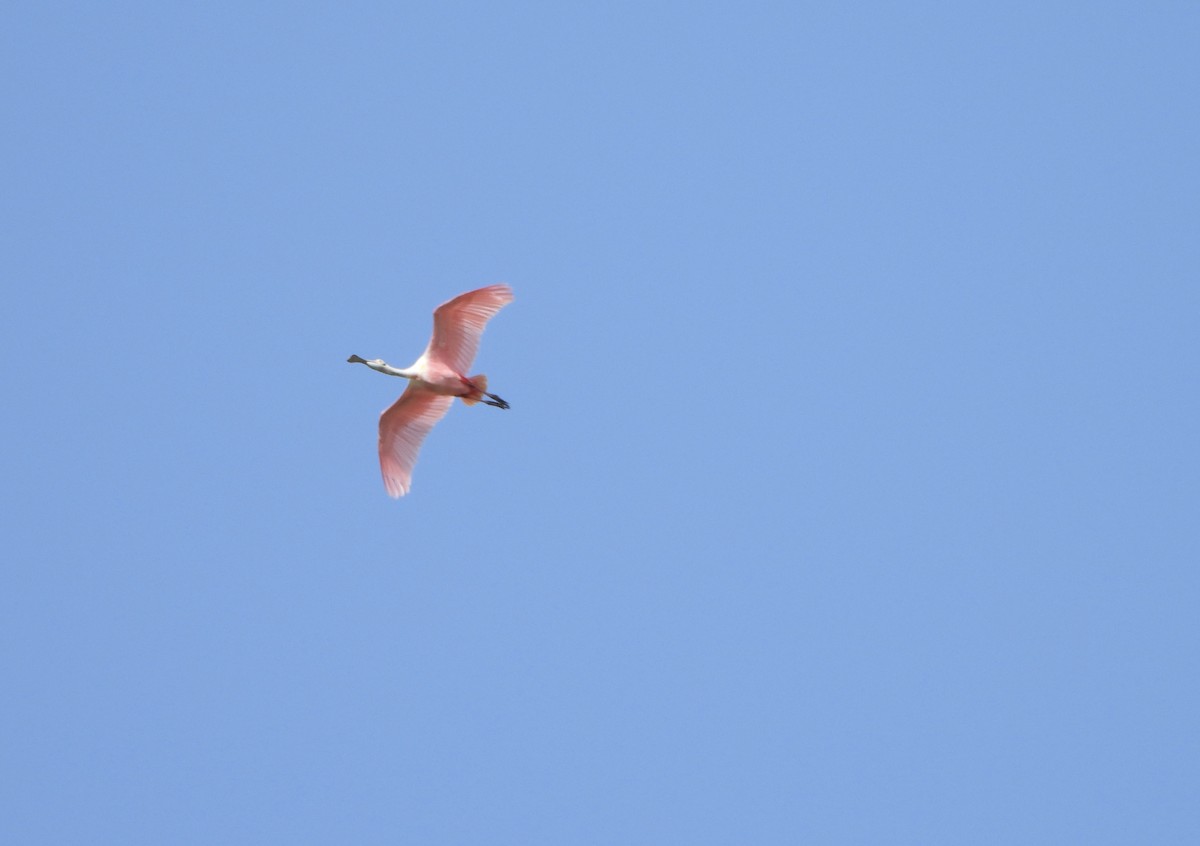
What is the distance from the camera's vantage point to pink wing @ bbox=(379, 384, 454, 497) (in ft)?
75.1

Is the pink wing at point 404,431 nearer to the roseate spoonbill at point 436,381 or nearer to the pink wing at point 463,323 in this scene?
the roseate spoonbill at point 436,381

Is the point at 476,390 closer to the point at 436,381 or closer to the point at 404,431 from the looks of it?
the point at 436,381

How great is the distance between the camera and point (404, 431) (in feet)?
75.7

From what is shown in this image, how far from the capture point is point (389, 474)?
75.8 feet

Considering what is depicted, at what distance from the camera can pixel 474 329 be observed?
2167cm

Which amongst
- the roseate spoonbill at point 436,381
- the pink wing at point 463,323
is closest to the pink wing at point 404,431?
the roseate spoonbill at point 436,381

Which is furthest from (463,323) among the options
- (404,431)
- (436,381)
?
(404,431)

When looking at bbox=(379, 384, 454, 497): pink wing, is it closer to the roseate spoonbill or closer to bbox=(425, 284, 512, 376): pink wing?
the roseate spoonbill

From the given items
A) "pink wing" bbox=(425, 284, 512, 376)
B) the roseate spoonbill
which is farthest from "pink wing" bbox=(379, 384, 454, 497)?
"pink wing" bbox=(425, 284, 512, 376)

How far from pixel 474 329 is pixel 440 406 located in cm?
155

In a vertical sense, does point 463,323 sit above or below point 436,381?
above

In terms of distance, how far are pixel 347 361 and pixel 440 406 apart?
1205 millimetres

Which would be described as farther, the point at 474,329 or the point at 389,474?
the point at 389,474

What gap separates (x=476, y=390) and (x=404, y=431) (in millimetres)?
1386
